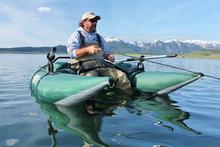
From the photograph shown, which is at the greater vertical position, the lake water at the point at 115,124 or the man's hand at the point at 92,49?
the man's hand at the point at 92,49

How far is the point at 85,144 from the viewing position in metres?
6.56

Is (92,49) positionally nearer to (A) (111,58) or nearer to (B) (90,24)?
(B) (90,24)

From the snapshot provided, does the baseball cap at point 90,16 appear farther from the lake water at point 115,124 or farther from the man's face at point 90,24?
the lake water at point 115,124

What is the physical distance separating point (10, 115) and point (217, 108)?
6.37 metres

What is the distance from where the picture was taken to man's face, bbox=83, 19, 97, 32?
459 inches

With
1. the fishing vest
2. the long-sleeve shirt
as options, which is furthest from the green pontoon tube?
the long-sleeve shirt

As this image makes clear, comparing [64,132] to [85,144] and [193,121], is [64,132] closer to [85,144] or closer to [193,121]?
[85,144]

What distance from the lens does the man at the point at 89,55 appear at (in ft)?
37.2

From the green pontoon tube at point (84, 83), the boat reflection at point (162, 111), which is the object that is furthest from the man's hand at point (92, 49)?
the boat reflection at point (162, 111)

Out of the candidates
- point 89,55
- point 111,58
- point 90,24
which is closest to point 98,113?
point 89,55

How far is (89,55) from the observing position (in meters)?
11.5

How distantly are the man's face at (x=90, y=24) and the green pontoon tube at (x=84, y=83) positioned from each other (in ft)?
4.64

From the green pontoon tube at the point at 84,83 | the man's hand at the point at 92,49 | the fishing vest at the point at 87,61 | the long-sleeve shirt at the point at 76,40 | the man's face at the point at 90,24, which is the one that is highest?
the man's face at the point at 90,24

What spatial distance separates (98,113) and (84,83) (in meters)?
0.87
